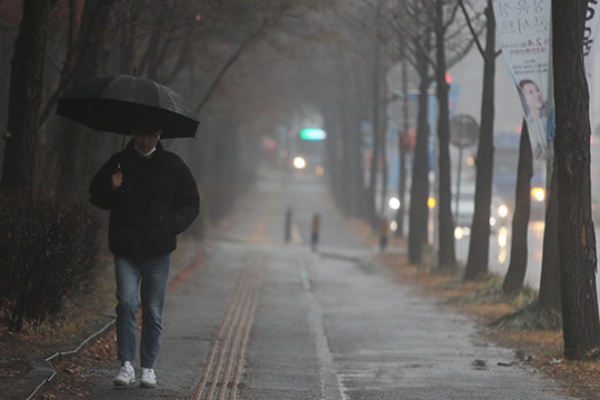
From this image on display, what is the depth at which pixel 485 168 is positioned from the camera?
24438 millimetres

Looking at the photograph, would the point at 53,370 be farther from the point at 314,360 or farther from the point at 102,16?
the point at 102,16

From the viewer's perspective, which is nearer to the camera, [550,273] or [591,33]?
[591,33]

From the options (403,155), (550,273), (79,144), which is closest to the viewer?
(550,273)

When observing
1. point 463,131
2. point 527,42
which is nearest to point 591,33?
point 527,42

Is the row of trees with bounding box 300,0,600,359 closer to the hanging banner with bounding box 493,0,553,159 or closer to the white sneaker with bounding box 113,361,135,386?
the hanging banner with bounding box 493,0,553,159

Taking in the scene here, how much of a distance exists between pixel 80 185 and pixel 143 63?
3.79m

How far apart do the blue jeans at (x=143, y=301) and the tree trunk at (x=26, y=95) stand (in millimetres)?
4081

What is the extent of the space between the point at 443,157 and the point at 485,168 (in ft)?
10.7

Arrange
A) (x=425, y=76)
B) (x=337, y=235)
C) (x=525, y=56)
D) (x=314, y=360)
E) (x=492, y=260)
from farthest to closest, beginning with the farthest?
(x=337, y=235) < (x=492, y=260) < (x=425, y=76) < (x=525, y=56) < (x=314, y=360)

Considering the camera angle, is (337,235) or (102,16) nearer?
(102,16)

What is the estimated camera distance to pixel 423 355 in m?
14.2

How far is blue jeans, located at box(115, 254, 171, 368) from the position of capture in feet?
34.5

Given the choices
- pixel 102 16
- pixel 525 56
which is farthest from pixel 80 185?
pixel 525 56

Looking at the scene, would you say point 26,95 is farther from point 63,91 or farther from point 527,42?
point 527,42
